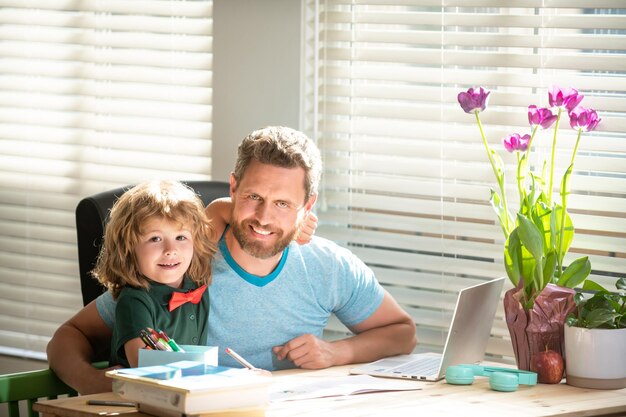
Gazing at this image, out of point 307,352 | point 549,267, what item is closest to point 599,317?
point 549,267

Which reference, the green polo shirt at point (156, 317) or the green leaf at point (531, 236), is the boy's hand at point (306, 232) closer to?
the green polo shirt at point (156, 317)

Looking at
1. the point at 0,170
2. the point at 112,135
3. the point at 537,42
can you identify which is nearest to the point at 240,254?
the point at 537,42

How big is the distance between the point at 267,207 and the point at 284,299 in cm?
25

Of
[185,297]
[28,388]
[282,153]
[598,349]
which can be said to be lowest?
[28,388]

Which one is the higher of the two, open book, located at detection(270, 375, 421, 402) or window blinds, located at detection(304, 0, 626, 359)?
window blinds, located at detection(304, 0, 626, 359)

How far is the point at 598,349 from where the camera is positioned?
2322 millimetres

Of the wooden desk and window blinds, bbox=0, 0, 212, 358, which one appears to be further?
window blinds, bbox=0, 0, 212, 358

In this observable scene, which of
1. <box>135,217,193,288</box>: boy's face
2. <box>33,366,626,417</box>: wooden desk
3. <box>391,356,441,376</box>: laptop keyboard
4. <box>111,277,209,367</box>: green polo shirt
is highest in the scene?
<box>135,217,193,288</box>: boy's face

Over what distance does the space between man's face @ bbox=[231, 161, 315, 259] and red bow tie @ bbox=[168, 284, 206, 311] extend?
0.17 meters

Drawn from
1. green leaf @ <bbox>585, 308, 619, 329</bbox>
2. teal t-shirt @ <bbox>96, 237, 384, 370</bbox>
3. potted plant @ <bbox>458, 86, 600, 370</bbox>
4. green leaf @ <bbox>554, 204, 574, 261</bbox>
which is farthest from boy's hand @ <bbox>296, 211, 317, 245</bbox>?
green leaf @ <bbox>585, 308, 619, 329</bbox>

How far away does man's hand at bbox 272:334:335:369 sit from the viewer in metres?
2.48

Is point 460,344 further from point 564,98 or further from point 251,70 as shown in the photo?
point 251,70

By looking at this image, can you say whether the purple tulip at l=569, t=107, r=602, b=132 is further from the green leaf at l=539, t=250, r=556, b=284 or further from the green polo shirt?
the green polo shirt

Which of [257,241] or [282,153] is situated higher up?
[282,153]
